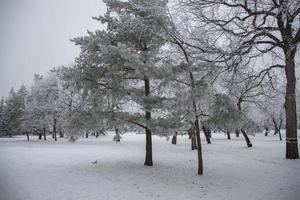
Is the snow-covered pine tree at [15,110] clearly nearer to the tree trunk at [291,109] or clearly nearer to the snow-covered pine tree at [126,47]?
the snow-covered pine tree at [126,47]

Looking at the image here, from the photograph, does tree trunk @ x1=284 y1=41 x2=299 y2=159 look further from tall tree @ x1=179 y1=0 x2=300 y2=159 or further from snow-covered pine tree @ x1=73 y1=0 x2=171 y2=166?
snow-covered pine tree @ x1=73 y1=0 x2=171 y2=166

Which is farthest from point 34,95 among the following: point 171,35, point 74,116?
point 171,35

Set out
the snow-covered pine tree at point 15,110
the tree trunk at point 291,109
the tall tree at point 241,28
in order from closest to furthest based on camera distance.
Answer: the tall tree at point 241,28, the tree trunk at point 291,109, the snow-covered pine tree at point 15,110

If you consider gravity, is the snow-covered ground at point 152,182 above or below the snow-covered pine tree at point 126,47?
below

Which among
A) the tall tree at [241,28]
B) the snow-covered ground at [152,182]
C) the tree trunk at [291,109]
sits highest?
the tall tree at [241,28]

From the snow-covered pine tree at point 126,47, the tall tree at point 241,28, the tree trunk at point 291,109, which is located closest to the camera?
the tall tree at point 241,28

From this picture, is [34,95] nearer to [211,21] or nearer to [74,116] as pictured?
[74,116]

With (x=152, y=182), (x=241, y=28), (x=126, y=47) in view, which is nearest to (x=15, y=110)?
(x=126, y=47)

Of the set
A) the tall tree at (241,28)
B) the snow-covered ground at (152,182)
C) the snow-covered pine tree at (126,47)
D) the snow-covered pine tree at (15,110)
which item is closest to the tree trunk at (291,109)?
the tall tree at (241,28)

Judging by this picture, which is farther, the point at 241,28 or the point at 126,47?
the point at 241,28

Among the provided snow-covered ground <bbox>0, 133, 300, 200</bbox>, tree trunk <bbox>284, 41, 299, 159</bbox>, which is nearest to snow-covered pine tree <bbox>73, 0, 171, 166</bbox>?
snow-covered ground <bbox>0, 133, 300, 200</bbox>

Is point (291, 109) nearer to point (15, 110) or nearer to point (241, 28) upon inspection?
point (241, 28)

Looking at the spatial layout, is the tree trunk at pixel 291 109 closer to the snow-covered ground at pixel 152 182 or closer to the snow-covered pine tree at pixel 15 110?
the snow-covered ground at pixel 152 182

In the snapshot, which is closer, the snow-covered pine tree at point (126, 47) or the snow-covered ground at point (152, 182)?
the snow-covered ground at point (152, 182)
